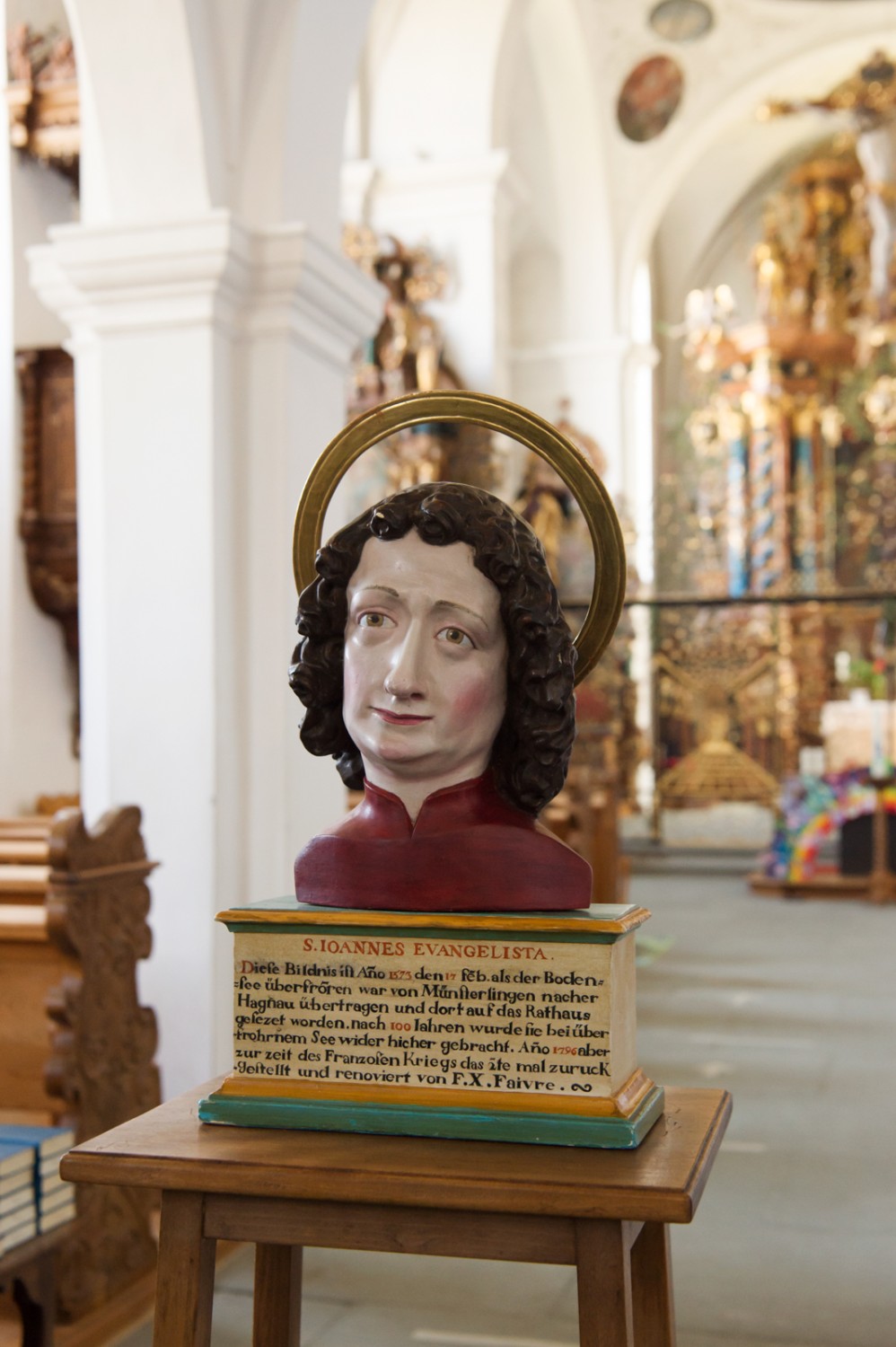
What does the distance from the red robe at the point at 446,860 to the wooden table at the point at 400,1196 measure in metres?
0.27

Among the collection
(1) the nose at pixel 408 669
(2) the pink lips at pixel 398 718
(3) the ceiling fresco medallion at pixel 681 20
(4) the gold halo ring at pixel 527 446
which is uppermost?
(3) the ceiling fresco medallion at pixel 681 20

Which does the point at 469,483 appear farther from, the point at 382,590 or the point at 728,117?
the point at 728,117

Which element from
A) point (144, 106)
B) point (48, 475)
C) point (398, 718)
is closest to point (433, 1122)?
point (398, 718)

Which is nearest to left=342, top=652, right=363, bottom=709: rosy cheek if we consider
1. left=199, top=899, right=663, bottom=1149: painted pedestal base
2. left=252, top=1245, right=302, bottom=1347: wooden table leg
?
left=199, top=899, right=663, bottom=1149: painted pedestal base

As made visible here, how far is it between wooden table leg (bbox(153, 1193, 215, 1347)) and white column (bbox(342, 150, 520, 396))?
10212mm

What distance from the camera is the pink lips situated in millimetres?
1745

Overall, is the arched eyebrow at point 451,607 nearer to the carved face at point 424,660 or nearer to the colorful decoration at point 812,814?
the carved face at point 424,660

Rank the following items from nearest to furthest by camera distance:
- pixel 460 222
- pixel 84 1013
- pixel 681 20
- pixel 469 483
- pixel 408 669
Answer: pixel 408 669 → pixel 84 1013 → pixel 469 483 → pixel 460 222 → pixel 681 20

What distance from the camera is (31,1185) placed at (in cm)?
286

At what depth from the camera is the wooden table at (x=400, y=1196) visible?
149 cm

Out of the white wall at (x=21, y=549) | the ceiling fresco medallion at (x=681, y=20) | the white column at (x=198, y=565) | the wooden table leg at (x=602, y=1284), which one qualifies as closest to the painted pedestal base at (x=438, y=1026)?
the wooden table leg at (x=602, y=1284)

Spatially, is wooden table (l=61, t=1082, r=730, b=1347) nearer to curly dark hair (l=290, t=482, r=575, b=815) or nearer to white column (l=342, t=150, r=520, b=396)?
curly dark hair (l=290, t=482, r=575, b=815)

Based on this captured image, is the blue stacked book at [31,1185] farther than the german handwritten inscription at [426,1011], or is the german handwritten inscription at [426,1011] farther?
the blue stacked book at [31,1185]

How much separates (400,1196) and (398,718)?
1.74 feet
